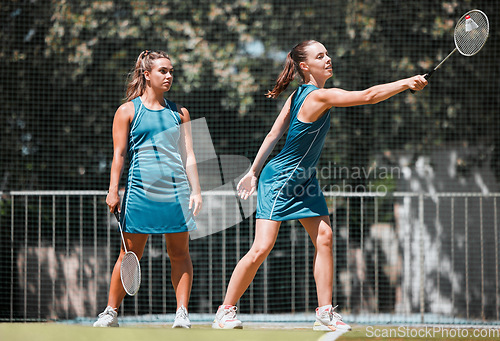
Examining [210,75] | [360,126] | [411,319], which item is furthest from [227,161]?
[411,319]

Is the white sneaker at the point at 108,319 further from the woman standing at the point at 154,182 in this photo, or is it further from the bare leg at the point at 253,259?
the bare leg at the point at 253,259

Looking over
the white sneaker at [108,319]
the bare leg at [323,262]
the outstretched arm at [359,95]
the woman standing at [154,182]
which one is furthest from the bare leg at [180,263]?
the outstretched arm at [359,95]

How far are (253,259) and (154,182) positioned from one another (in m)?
0.70

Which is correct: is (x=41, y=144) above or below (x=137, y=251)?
above

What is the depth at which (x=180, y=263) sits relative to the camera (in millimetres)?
3729

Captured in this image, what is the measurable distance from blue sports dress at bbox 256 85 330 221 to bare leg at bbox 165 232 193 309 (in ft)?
1.53

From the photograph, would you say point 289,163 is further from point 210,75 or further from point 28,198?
point 210,75

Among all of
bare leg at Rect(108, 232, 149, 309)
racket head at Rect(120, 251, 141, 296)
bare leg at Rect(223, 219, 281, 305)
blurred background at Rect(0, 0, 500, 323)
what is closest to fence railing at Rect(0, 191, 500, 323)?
blurred background at Rect(0, 0, 500, 323)

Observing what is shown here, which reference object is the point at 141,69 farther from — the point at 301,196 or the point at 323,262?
the point at 323,262

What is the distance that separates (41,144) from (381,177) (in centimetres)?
466

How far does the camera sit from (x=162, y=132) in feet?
12.0

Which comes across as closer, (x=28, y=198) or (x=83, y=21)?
(x=28, y=198)

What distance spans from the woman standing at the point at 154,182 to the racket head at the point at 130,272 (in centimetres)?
6

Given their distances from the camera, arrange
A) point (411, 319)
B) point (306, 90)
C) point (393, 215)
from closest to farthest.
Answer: point (306, 90) < point (411, 319) < point (393, 215)
